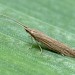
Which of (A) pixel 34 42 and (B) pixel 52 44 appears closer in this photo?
(B) pixel 52 44

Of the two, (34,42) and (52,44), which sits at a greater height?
(52,44)

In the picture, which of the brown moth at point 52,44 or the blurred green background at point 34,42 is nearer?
the blurred green background at point 34,42

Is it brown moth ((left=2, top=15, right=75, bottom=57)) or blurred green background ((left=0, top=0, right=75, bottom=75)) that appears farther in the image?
brown moth ((left=2, top=15, right=75, bottom=57))

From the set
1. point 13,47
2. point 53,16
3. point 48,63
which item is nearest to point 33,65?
point 48,63
